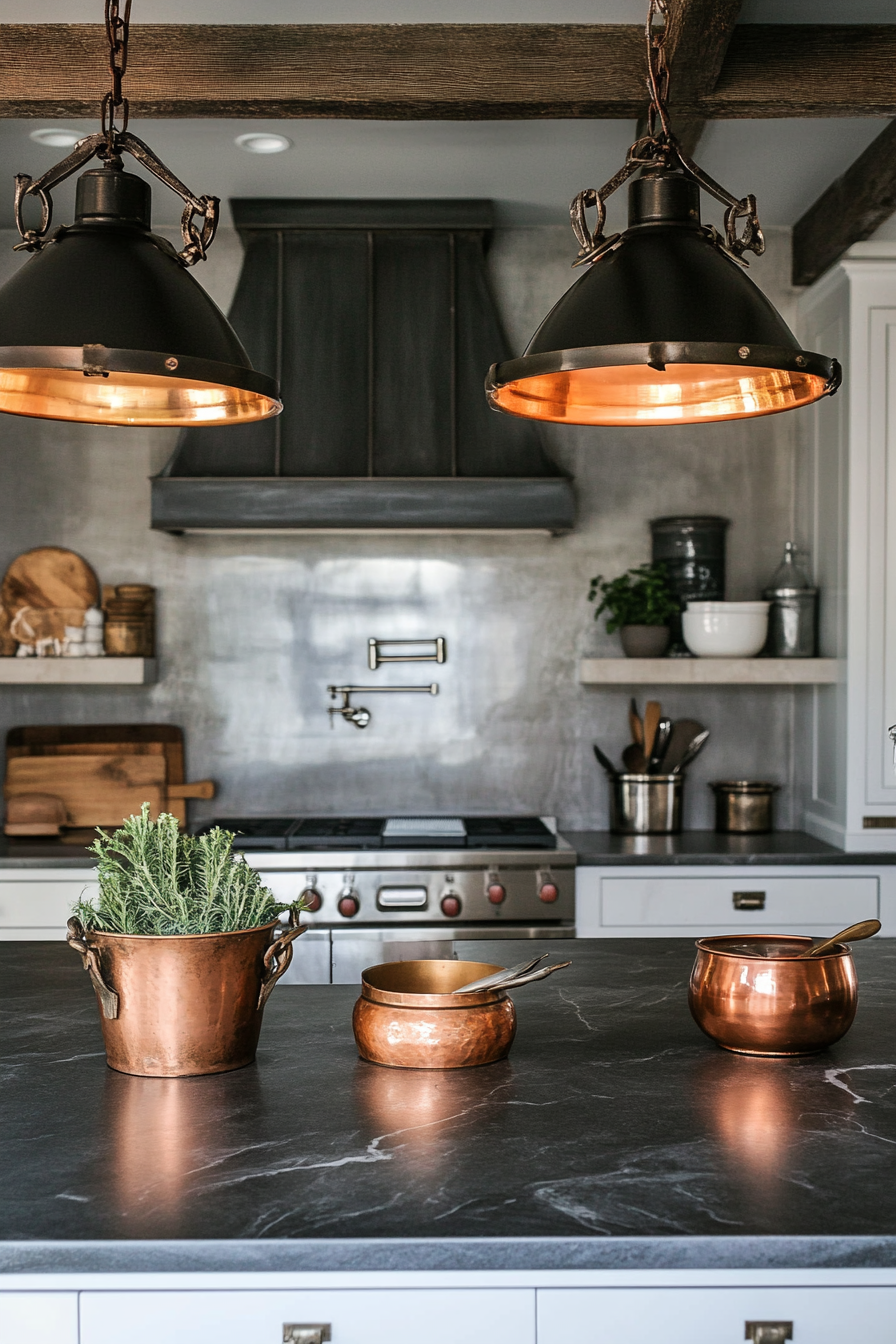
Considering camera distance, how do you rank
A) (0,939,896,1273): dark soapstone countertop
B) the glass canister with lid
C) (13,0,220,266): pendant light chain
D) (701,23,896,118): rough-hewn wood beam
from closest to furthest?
(0,939,896,1273): dark soapstone countertop, (13,0,220,266): pendant light chain, (701,23,896,118): rough-hewn wood beam, the glass canister with lid

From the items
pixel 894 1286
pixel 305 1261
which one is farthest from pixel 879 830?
pixel 305 1261

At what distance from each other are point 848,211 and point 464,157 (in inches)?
43.7

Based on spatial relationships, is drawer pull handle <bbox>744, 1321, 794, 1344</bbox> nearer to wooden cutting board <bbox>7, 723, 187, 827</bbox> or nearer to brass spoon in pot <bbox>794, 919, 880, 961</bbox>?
brass spoon in pot <bbox>794, 919, 880, 961</bbox>

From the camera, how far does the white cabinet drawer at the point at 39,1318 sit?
1069 mm

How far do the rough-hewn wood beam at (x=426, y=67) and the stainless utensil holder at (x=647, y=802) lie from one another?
192cm

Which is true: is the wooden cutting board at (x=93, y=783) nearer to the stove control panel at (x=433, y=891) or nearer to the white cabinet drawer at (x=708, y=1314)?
the stove control panel at (x=433, y=891)

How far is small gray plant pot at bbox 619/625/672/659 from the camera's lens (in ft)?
12.5

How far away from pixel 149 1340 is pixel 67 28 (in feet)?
8.59

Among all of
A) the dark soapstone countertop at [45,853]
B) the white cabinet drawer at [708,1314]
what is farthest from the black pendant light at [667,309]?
the dark soapstone countertop at [45,853]

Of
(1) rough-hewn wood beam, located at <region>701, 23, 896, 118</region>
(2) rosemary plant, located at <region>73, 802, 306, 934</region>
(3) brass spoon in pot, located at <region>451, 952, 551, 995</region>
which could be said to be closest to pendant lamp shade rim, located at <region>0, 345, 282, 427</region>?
(2) rosemary plant, located at <region>73, 802, 306, 934</region>

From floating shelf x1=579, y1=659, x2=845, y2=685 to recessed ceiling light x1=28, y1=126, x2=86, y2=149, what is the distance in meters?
2.07

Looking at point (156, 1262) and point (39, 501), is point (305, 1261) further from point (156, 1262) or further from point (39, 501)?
point (39, 501)

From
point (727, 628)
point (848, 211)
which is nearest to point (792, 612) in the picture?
point (727, 628)

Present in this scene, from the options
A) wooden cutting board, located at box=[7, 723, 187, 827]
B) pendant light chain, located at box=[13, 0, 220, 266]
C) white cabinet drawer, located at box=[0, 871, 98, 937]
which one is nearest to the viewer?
pendant light chain, located at box=[13, 0, 220, 266]
